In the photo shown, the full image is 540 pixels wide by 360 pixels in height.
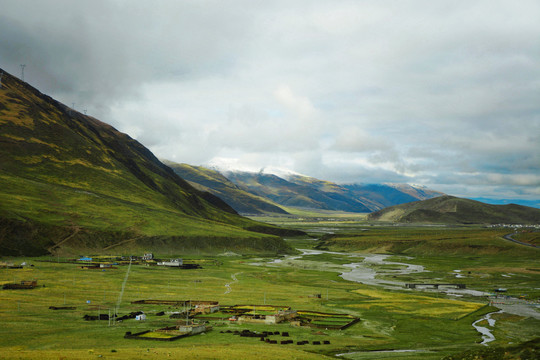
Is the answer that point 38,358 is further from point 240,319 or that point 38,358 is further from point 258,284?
point 258,284

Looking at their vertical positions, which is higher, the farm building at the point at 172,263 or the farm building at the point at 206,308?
the farm building at the point at 172,263

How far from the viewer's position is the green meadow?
65250 mm

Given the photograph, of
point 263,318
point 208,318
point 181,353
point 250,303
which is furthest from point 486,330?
point 181,353

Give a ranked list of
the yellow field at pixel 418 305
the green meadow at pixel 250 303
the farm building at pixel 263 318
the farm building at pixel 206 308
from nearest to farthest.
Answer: the green meadow at pixel 250 303 → the farm building at pixel 263 318 → the farm building at pixel 206 308 → the yellow field at pixel 418 305

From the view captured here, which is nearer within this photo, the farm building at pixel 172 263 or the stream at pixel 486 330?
the stream at pixel 486 330

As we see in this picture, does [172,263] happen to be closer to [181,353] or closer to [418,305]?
[418,305]

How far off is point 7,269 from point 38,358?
341 feet

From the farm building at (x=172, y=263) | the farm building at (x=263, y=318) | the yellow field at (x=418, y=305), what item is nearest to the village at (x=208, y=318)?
the farm building at (x=263, y=318)

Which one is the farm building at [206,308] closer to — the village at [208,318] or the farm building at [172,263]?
the village at [208,318]

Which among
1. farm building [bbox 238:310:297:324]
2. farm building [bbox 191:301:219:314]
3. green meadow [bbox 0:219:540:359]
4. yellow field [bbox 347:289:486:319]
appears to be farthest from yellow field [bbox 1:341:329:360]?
yellow field [bbox 347:289:486:319]

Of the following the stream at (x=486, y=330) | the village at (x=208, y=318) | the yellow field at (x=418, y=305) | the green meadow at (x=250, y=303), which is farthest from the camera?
the yellow field at (x=418, y=305)

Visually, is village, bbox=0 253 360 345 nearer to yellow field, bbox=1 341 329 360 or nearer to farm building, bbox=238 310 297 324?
farm building, bbox=238 310 297 324

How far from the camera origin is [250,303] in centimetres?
10788

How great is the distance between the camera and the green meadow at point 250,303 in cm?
6525
